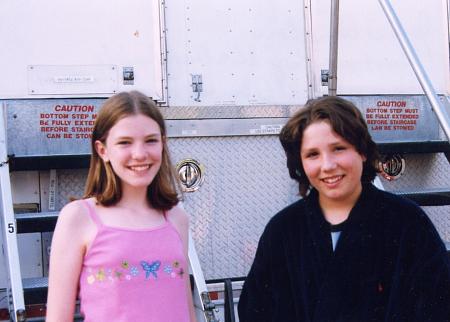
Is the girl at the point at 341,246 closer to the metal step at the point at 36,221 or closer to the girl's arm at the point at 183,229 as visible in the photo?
the girl's arm at the point at 183,229

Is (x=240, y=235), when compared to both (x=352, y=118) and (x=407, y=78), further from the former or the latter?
(x=352, y=118)

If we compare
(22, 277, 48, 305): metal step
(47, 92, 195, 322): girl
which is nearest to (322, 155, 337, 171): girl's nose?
(47, 92, 195, 322): girl

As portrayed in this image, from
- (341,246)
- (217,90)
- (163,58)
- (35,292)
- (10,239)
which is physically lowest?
(35,292)

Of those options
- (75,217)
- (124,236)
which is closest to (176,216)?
(124,236)

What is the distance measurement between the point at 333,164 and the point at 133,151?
2.00ft

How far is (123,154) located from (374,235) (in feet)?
2.59

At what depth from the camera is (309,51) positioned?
4.48 metres

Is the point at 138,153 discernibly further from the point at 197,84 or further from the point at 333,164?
the point at 197,84

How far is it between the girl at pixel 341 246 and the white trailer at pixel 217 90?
4.95ft

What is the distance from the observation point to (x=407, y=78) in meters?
4.67

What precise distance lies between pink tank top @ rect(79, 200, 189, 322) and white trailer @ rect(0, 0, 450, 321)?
4.66 feet

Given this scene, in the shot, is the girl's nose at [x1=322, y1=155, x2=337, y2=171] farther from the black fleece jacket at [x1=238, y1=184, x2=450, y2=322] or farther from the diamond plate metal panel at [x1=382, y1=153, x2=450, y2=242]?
the diamond plate metal panel at [x1=382, y1=153, x2=450, y2=242]

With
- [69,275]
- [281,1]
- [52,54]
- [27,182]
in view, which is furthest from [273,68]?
[69,275]

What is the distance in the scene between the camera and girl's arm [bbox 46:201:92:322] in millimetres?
2037
